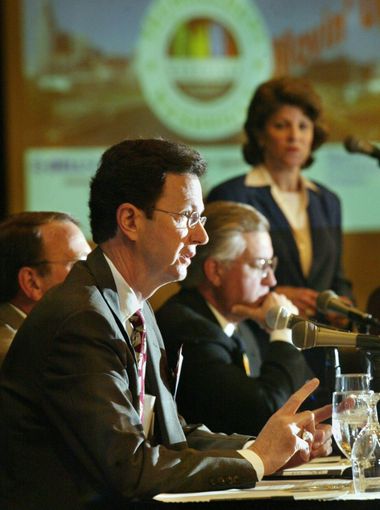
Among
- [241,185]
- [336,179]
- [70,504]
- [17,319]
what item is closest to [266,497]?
[70,504]

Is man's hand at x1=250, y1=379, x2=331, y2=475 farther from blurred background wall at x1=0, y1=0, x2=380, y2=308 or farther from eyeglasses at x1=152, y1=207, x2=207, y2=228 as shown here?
blurred background wall at x1=0, y1=0, x2=380, y2=308

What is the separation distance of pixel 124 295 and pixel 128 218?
17 centimetres

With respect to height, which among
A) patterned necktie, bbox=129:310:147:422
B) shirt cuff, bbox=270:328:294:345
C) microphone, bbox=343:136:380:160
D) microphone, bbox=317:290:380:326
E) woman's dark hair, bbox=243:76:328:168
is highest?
woman's dark hair, bbox=243:76:328:168

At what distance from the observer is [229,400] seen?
3.27 metres

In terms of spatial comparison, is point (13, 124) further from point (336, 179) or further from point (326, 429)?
point (326, 429)

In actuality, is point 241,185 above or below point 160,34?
below

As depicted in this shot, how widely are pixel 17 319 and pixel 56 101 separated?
2.82m

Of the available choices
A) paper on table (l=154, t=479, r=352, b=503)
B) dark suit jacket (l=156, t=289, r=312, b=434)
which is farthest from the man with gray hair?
paper on table (l=154, t=479, r=352, b=503)

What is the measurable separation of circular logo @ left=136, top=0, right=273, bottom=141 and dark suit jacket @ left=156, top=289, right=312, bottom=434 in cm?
249

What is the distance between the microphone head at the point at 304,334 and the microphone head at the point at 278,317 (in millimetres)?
319

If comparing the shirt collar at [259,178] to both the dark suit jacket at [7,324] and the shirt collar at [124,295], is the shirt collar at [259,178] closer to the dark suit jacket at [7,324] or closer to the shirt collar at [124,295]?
the dark suit jacket at [7,324]

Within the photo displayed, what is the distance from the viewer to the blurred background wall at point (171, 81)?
223 inches

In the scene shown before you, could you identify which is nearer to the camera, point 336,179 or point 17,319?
point 17,319

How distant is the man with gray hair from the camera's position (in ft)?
10.8
